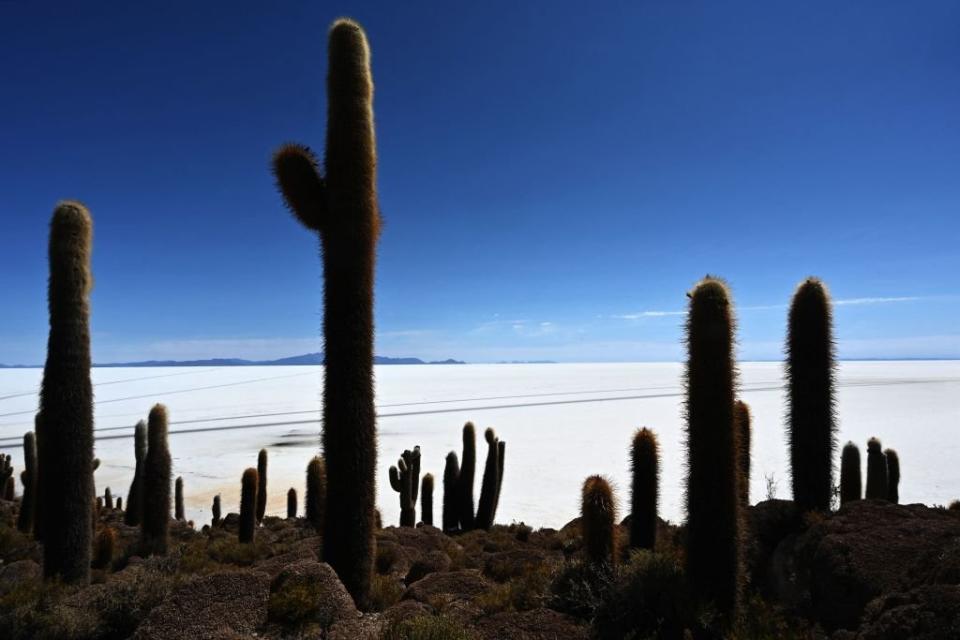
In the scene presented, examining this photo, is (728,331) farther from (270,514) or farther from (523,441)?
(523,441)

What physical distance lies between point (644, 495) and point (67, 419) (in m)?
8.46

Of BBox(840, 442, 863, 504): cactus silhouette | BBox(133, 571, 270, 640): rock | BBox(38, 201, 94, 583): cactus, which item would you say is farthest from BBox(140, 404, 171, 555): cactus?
BBox(840, 442, 863, 504): cactus silhouette

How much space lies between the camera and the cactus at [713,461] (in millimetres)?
6141

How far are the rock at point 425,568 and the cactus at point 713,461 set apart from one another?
4.42 metres

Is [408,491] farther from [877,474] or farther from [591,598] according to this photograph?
[877,474]

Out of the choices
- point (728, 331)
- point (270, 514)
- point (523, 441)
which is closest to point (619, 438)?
point (523, 441)

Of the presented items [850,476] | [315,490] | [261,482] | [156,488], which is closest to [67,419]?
[156,488]

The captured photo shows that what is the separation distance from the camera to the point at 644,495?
8.26 metres

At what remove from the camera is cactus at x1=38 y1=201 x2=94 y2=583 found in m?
8.06

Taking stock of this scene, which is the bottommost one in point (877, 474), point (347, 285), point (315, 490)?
point (315, 490)

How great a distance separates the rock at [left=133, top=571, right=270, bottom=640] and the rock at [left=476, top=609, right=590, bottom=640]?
2214 mm

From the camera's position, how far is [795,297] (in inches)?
333

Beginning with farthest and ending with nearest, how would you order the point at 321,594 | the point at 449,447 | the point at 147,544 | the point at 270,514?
the point at 449,447, the point at 270,514, the point at 147,544, the point at 321,594

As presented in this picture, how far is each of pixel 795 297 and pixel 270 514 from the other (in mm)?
19024
